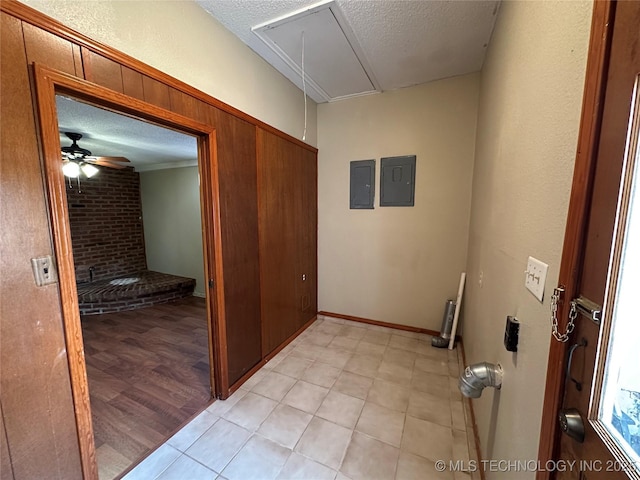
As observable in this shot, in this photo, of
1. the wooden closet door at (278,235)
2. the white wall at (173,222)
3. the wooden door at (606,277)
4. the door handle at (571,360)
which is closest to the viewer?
the wooden door at (606,277)

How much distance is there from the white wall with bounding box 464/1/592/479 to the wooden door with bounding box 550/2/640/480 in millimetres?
103

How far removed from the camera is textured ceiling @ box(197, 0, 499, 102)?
1.60m

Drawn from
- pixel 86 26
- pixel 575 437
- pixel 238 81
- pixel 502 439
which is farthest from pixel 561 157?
pixel 238 81

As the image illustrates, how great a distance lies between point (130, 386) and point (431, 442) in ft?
7.73

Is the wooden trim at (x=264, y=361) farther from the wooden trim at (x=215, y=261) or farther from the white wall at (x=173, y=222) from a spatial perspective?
the white wall at (x=173, y=222)

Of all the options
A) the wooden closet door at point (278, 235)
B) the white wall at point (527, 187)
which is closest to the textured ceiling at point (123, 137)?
the wooden closet door at point (278, 235)

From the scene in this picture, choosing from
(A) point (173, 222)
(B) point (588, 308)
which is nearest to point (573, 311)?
(B) point (588, 308)

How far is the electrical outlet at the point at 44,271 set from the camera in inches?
38.2

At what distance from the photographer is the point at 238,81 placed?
193cm

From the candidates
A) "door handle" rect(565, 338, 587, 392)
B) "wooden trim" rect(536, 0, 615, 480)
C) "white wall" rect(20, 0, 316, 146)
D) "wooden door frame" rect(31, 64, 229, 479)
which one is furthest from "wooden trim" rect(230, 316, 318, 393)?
"white wall" rect(20, 0, 316, 146)

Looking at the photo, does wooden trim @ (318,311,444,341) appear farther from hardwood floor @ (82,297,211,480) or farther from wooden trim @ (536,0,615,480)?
wooden trim @ (536,0,615,480)

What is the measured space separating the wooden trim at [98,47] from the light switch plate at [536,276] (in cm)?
197

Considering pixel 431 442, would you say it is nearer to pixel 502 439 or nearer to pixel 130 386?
pixel 502 439

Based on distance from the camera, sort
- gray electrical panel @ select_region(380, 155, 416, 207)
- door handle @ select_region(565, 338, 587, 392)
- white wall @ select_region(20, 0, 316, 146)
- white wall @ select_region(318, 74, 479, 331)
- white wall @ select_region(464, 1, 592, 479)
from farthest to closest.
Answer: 1. gray electrical panel @ select_region(380, 155, 416, 207)
2. white wall @ select_region(318, 74, 479, 331)
3. white wall @ select_region(20, 0, 316, 146)
4. white wall @ select_region(464, 1, 592, 479)
5. door handle @ select_region(565, 338, 587, 392)
